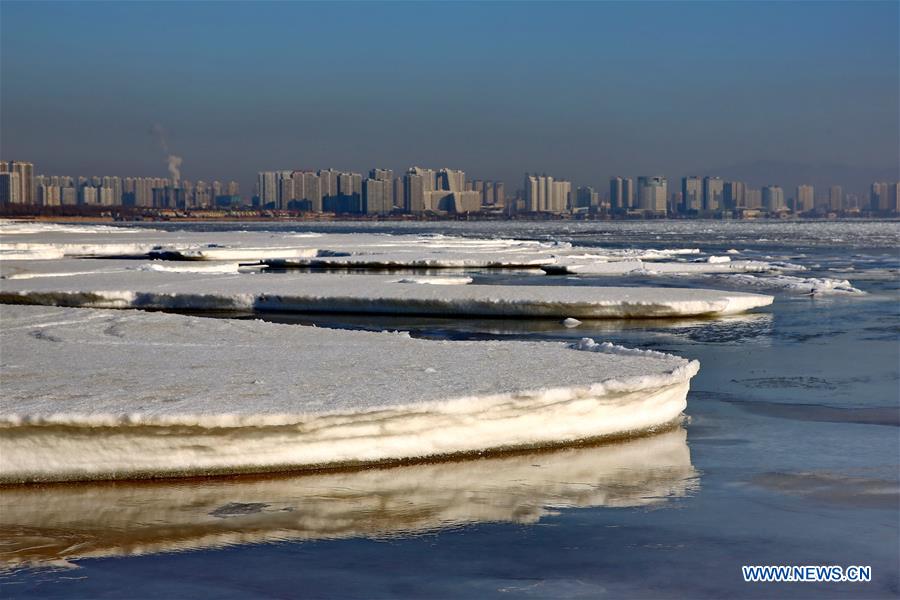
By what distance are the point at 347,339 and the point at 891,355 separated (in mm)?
5749

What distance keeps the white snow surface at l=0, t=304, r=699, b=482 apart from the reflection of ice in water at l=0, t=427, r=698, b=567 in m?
0.14

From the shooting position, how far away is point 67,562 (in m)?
4.60

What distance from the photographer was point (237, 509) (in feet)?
17.5

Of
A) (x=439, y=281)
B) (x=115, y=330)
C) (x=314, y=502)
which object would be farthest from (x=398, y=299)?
(x=314, y=502)

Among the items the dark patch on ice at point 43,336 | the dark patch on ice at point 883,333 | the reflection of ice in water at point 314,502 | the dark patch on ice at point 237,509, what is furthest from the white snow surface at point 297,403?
the dark patch on ice at point 883,333

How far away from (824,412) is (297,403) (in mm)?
4160

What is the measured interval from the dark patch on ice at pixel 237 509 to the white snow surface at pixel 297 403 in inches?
17.7

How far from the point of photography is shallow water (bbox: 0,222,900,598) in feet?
14.2

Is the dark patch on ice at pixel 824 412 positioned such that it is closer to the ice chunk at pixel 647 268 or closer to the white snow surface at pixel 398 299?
the white snow surface at pixel 398 299

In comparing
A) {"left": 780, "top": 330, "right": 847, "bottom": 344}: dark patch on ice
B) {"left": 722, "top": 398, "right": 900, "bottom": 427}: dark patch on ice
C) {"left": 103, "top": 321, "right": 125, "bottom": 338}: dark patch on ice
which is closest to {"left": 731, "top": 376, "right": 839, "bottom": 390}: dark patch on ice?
{"left": 722, "top": 398, "right": 900, "bottom": 427}: dark patch on ice

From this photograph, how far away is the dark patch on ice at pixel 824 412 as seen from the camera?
7.66m

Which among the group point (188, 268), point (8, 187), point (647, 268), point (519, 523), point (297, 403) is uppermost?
point (8, 187)

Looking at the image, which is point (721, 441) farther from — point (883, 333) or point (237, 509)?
point (883, 333)

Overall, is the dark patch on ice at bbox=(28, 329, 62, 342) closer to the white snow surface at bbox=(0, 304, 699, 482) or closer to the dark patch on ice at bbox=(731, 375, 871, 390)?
the white snow surface at bbox=(0, 304, 699, 482)
